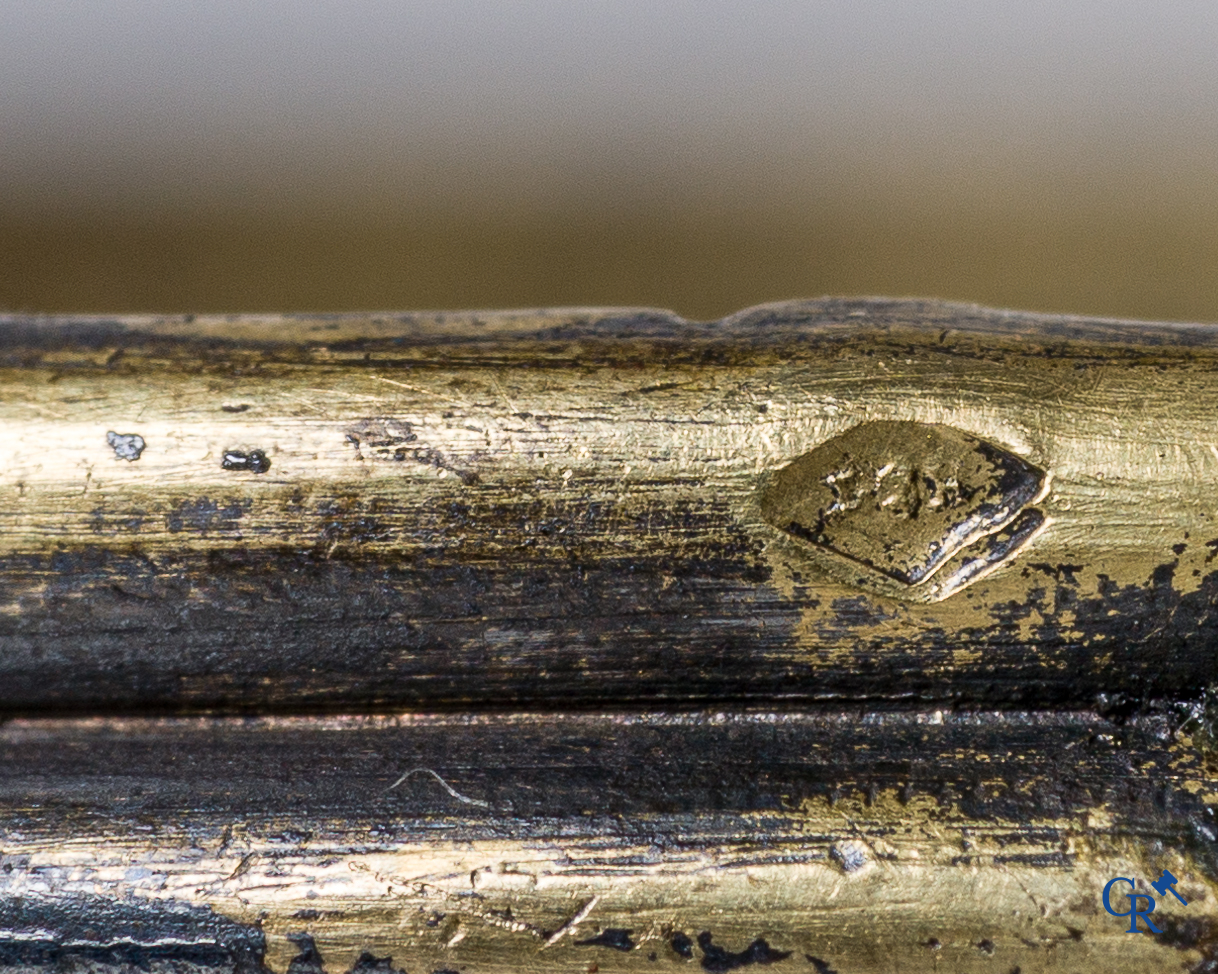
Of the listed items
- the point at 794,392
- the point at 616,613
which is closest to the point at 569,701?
the point at 616,613

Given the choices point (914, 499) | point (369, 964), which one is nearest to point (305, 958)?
point (369, 964)

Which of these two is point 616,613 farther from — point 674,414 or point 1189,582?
point 1189,582

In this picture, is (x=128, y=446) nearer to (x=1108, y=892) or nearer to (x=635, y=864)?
(x=635, y=864)

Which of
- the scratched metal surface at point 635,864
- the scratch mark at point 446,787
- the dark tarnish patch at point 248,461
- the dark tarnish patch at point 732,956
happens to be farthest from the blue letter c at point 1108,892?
the dark tarnish patch at point 248,461

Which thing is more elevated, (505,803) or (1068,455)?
(1068,455)

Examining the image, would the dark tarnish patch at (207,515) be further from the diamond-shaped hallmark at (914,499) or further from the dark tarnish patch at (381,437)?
the diamond-shaped hallmark at (914,499)

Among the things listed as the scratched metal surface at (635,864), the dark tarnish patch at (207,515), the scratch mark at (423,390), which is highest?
the scratch mark at (423,390)

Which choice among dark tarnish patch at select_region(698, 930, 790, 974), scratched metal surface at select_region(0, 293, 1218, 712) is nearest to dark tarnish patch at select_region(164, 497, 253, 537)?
scratched metal surface at select_region(0, 293, 1218, 712)
